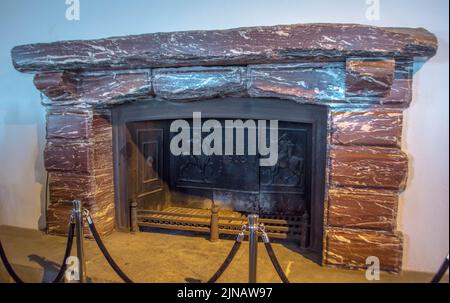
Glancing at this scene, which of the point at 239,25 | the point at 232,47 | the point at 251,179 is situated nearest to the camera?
the point at 232,47

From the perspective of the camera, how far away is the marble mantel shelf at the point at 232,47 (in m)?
2.11

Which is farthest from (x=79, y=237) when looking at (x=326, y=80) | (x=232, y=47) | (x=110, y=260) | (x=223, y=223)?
(x=326, y=80)

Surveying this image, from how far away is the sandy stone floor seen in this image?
236cm

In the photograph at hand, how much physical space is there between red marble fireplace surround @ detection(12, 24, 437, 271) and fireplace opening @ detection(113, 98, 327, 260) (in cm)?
22

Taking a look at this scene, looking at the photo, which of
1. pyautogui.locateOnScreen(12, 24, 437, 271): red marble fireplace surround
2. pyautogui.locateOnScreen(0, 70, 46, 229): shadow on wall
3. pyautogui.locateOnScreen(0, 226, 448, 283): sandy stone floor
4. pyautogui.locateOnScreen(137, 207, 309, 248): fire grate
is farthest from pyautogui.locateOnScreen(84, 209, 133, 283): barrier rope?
pyautogui.locateOnScreen(0, 70, 46, 229): shadow on wall

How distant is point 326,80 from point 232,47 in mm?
710

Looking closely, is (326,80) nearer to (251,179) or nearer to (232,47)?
(232,47)

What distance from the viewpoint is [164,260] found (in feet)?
8.69

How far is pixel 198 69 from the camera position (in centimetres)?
258

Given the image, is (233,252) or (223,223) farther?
(223,223)

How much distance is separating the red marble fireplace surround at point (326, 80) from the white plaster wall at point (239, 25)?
136 millimetres

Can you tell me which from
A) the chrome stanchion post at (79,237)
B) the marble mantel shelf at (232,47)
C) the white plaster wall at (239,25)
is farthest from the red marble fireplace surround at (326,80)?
the chrome stanchion post at (79,237)

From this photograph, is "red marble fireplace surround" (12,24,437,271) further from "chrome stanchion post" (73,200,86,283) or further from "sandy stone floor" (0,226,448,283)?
"chrome stanchion post" (73,200,86,283)

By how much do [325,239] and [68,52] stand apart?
2507 millimetres
